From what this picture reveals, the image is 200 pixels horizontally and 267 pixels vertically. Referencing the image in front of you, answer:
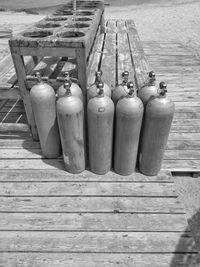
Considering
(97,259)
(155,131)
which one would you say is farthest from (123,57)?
(97,259)

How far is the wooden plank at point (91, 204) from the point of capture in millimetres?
2445

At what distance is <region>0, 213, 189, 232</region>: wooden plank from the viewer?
2279mm

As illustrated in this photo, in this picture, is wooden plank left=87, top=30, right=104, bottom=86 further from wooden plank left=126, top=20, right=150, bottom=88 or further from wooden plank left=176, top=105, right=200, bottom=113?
wooden plank left=176, top=105, right=200, bottom=113

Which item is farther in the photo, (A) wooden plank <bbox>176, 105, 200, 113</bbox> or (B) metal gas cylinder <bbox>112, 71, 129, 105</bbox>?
(A) wooden plank <bbox>176, 105, 200, 113</bbox>

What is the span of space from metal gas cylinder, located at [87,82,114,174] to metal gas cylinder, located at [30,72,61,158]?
0.50 metres

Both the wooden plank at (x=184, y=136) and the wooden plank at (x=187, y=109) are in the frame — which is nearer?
the wooden plank at (x=184, y=136)

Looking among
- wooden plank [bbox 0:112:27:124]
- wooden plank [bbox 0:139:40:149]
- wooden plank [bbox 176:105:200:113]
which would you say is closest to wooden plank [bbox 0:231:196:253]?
wooden plank [bbox 0:139:40:149]

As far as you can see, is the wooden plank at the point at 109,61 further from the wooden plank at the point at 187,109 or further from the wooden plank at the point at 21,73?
the wooden plank at the point at 187,109

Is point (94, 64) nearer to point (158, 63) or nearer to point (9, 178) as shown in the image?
point (9, 178)

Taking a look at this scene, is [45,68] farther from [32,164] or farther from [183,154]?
[183,154]

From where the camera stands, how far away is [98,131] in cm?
242

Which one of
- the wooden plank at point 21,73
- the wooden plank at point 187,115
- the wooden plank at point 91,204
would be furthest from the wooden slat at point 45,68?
the wooden plank at point 187,115

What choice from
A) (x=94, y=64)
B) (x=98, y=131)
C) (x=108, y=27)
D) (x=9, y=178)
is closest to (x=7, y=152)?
(x=9, y=178)

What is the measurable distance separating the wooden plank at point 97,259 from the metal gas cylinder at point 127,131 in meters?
0.99
